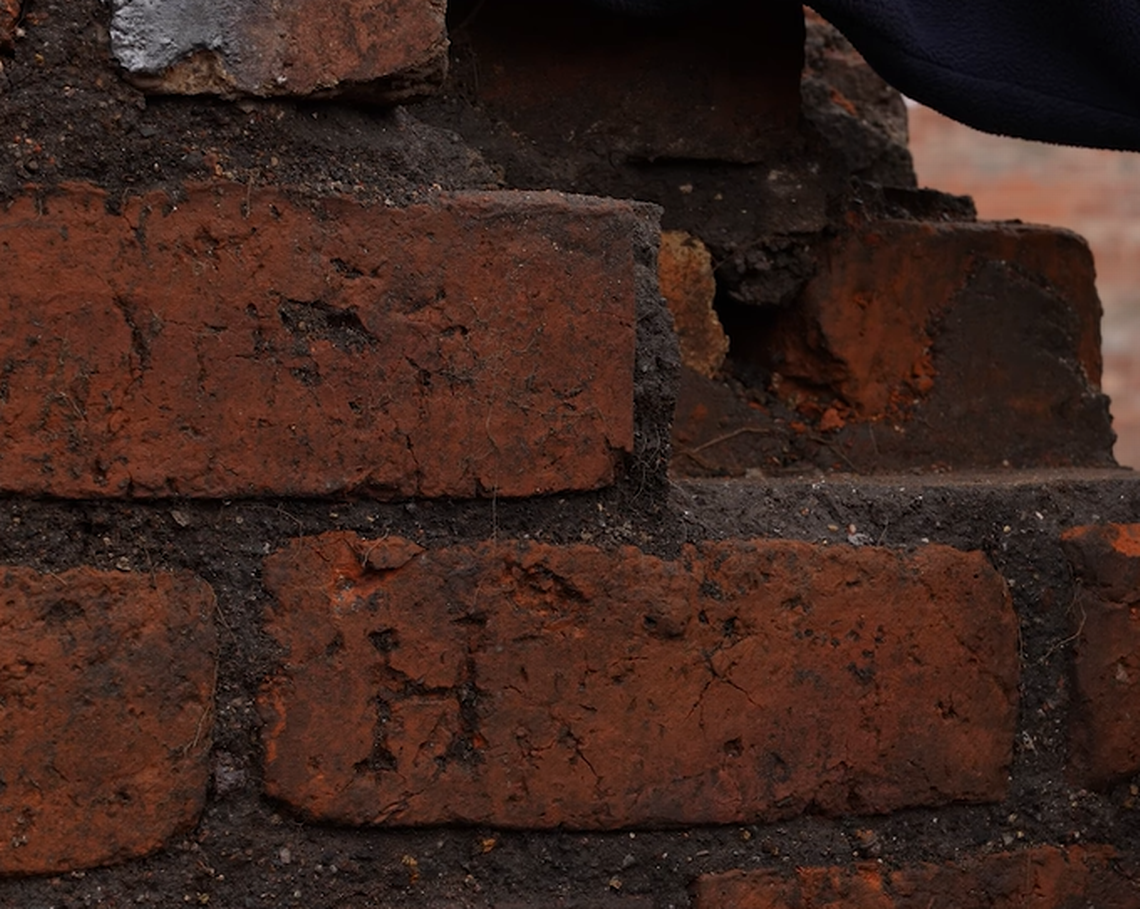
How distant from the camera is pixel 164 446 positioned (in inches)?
38.4

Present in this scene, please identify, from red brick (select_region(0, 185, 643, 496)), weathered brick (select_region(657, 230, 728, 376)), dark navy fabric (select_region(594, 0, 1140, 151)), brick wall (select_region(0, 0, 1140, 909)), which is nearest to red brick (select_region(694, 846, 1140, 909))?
brick wall (select_region(0, 0, 1140, 909))

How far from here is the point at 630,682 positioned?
1081 millimetres

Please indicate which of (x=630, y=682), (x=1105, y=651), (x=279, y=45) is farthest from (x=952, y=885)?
(x=279, y=45)

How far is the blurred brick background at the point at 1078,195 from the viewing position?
586 cm

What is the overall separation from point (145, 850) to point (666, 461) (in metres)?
0.43

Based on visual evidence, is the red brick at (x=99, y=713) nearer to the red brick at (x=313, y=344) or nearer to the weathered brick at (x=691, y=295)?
the red brick at (x=313, y=344)

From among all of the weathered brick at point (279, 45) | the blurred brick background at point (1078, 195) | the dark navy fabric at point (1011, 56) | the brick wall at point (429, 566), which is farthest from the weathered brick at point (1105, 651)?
the blurred brick background at point (1078, 195)

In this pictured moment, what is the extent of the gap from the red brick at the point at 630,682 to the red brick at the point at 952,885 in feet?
0.17

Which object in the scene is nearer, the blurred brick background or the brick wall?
the brick wall

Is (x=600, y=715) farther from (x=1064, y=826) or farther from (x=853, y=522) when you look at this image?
(x=1064, y=826)

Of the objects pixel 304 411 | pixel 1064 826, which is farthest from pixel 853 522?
pixel 304 411

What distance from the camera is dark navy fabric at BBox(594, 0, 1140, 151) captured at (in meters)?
1.25

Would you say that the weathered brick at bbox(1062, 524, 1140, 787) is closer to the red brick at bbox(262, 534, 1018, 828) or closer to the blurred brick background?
the red brick at bbox(262, 534, 1018, 828)

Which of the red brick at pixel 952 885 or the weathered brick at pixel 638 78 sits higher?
the weathered brick at pixel 638 78
